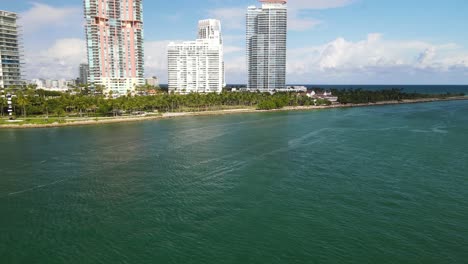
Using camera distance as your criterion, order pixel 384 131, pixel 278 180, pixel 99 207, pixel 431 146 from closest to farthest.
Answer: pixel 99 207, pixel 278 180, pixel 431 146, pixel 384 131

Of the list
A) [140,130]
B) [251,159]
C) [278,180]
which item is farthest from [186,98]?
[278,180]

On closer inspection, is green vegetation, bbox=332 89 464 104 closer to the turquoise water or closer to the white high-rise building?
the white high-rise building

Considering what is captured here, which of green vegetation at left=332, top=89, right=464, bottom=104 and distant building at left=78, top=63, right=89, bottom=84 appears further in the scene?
distant building at left=78, top=63, right=89, bottom=84

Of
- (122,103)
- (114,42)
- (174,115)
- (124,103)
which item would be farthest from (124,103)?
(114,42)

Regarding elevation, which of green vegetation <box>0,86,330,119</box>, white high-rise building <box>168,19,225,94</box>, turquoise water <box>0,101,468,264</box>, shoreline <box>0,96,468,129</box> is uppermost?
white high-rise building <box>168,19,225,94</box>

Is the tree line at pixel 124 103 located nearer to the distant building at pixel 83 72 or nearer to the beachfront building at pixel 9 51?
the beachfront building at pixel 9 51

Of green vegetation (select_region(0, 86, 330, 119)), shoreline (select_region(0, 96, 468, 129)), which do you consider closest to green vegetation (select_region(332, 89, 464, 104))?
shoreline (select_region(0, 96, 468, 129))

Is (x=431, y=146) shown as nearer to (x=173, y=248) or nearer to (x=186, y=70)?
(x=173, y=248)
